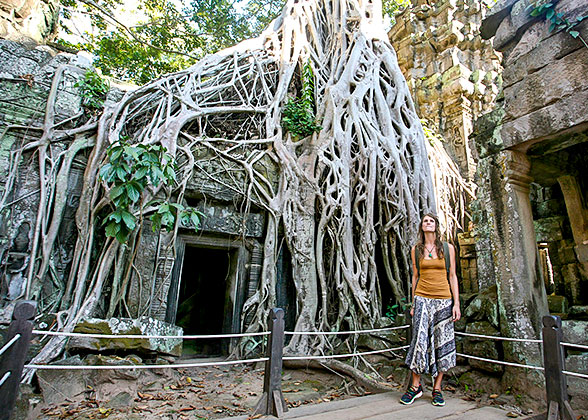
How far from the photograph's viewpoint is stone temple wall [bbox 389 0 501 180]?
7473 mm

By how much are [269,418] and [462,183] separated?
5.80m

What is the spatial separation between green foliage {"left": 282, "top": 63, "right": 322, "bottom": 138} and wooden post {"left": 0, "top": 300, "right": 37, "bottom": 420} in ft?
12.0

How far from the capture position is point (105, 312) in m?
3.30

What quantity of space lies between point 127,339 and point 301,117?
3.36m

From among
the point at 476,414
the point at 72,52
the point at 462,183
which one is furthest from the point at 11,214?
the point at 462,183

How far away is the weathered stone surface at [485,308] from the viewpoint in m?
2.82

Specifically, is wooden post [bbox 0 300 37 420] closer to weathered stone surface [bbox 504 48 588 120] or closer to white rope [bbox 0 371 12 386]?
white rope [bbox 0 371 12 386]

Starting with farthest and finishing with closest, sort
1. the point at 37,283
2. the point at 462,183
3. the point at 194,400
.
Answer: the point at 462,183
the point at 37,283
the point at 194,400

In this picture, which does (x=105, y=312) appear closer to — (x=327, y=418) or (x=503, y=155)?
(x=327, y=418)

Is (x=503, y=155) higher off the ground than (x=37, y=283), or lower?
higher

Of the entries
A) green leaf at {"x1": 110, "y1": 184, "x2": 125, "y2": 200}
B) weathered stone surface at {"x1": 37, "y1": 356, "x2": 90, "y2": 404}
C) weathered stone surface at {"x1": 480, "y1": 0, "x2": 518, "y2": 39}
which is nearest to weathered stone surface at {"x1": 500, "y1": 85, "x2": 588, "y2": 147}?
weathered stone surface at {"x1": 480, "y1": 0, "x2": 518, "y2": 39}

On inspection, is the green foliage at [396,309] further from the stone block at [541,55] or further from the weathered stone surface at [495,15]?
the weathered stone surface at [495,15]

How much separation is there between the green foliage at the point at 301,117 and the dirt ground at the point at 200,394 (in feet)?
9.75

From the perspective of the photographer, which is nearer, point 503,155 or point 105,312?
point 503,155
